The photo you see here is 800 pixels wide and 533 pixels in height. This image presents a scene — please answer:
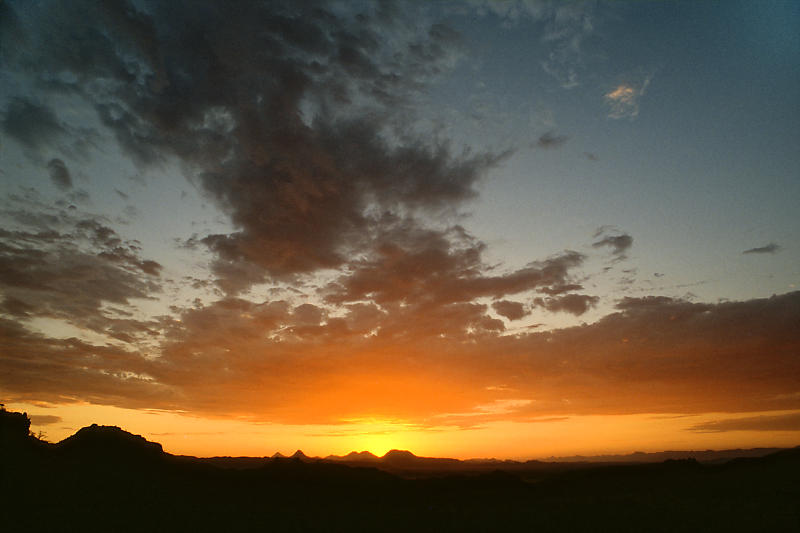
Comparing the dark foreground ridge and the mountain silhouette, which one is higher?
the mountain silhouette

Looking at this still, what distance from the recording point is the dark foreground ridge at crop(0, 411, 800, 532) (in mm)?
41438

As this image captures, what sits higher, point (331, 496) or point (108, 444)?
point (108, 444)

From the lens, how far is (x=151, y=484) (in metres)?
53.1

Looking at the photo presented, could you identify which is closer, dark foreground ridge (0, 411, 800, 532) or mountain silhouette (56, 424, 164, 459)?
dark foreground ridge (0, 411, 800, 532)

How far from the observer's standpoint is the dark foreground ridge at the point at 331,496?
41438 millimetres

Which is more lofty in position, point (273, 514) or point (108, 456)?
point (108, 456)

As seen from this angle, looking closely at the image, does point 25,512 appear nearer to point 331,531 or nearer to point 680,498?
point 331,531

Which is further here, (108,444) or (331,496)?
(331,496)

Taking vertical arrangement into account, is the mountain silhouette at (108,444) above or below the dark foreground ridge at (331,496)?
above

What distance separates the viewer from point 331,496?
222ft

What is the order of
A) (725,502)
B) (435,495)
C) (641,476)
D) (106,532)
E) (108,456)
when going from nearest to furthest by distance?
(106,532) < (725,502) < (108,456) < (435,495) < (641,476)

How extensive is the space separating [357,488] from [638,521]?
45.0 metres

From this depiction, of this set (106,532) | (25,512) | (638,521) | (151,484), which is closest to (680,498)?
(638,521)

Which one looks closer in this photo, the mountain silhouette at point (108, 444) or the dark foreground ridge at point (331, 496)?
the dark foreground ridge at point (331, 496)
